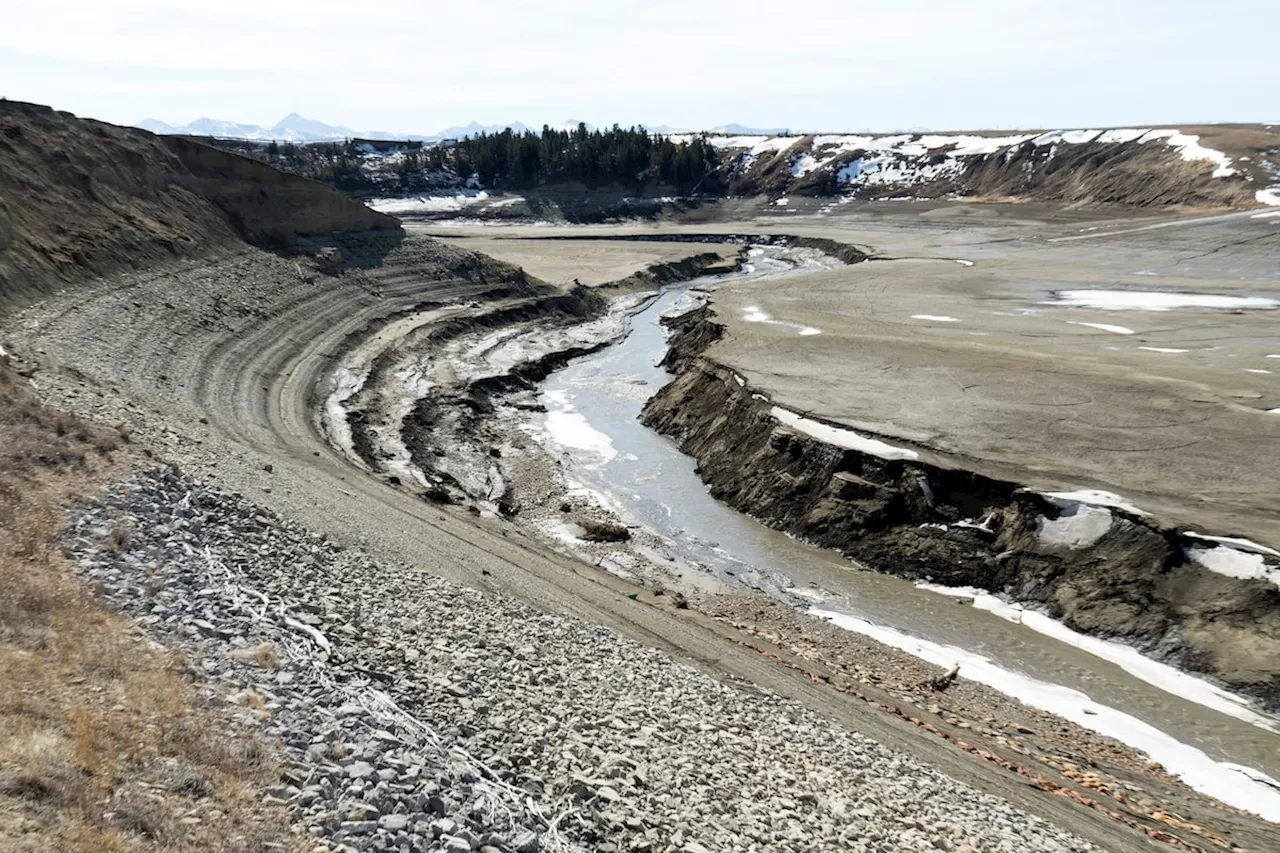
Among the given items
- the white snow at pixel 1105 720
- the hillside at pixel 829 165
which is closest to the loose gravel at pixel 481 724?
the white snow at pixel 1105 720

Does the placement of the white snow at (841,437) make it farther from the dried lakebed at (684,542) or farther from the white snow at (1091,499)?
the white snow at (1091,499)

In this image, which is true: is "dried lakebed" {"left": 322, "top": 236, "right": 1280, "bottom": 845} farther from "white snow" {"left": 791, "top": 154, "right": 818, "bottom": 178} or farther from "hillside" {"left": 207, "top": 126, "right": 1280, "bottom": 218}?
"white snow" {"left": 791, "top": 154, "right": 818, "bottom": 178}

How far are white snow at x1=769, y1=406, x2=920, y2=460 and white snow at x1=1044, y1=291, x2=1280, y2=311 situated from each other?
1050 inches

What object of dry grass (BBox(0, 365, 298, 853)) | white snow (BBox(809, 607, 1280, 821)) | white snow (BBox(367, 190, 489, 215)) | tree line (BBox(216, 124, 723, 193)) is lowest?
white snow (BBox(809, 607, 1280, 821))

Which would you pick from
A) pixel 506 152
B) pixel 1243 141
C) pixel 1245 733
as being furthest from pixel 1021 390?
pixel 506 152

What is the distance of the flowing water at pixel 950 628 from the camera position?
15453 millimetres

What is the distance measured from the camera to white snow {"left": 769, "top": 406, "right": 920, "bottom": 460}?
24.2 m

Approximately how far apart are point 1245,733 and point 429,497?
2006cm

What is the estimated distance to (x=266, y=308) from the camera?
40156 millimetres

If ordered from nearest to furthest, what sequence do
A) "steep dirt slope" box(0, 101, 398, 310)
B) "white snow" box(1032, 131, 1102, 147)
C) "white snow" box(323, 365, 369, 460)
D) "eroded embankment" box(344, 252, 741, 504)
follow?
"eroded embankment" box(344, 252, 741, 504) → "white snow" box(323, 365, 369, 460) → "steep dirt slope" box(0, 101, 398, 310) → "white snow" box(1032, 131, 1102, 147)

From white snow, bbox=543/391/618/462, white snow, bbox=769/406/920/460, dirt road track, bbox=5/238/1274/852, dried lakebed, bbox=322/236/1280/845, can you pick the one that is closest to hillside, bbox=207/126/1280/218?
dried lakebed, bbox=322/236/1280/845

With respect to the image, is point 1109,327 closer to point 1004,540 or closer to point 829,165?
point 1004,540

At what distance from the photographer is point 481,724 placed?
1054 cm

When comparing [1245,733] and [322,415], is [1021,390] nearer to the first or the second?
[1245,733]
